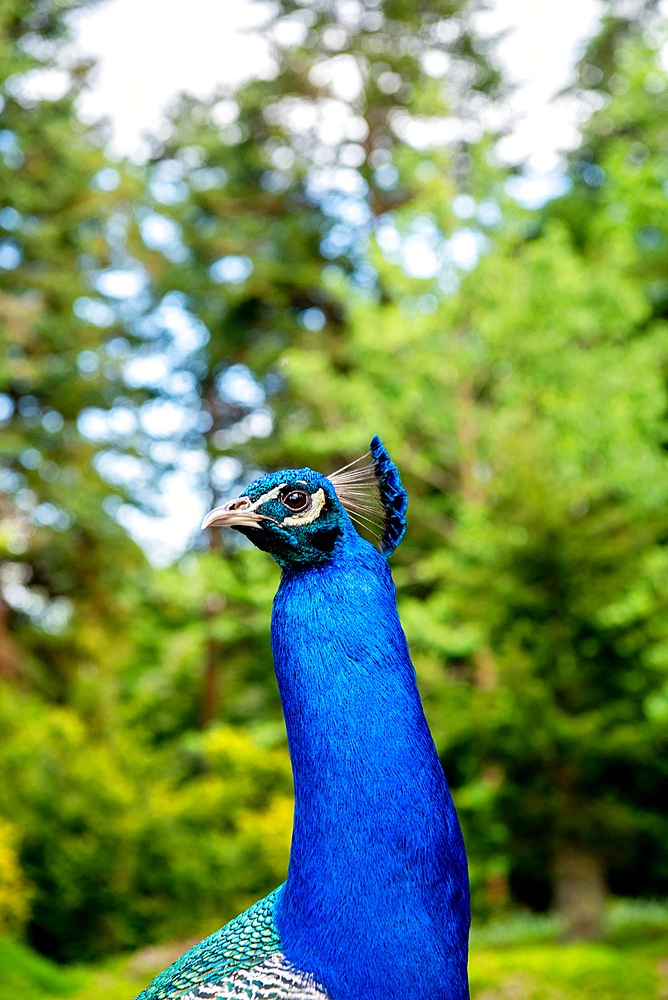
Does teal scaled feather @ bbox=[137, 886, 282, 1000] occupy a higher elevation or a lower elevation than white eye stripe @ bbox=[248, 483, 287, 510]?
lower

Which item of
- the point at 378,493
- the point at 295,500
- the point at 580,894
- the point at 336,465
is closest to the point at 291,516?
the point at 295,500

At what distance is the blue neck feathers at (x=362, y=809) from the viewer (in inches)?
50.9

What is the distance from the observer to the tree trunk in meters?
5.82

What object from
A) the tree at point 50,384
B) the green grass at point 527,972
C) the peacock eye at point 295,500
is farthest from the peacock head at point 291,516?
the tree at point 50,384

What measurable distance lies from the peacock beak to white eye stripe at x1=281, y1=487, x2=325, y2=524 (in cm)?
4

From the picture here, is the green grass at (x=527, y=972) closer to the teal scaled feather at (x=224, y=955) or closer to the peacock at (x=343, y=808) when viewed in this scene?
the teal scaled feather at (x=224, y=955)

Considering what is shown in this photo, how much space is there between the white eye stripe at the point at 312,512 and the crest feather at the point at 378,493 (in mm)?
115

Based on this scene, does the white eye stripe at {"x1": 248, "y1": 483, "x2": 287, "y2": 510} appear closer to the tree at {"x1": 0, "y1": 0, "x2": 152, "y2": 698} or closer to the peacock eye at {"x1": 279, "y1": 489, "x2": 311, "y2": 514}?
the peacock eye at {"x1": 279, "y1": 489, "x2": 311, "y2": 514}

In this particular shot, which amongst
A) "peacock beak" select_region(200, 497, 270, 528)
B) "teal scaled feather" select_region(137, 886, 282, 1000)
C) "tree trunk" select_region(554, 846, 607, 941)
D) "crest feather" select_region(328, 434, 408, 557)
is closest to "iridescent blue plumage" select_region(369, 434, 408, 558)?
"crest feather" select_region(328, 434, 408, 557)

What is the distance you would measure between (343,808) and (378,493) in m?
0.52

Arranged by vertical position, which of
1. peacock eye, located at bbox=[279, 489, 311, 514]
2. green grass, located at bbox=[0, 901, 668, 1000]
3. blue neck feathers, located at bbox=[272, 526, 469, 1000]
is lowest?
green grass, located at bbox=[0, 901, 668, 1000]

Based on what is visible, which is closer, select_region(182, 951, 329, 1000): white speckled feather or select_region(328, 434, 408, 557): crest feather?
select_region(182, 951, 329, 1000): white speckled feather

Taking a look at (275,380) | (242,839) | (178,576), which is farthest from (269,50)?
(242,839)

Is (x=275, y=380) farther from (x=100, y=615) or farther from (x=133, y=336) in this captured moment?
(x=100, y=615)
